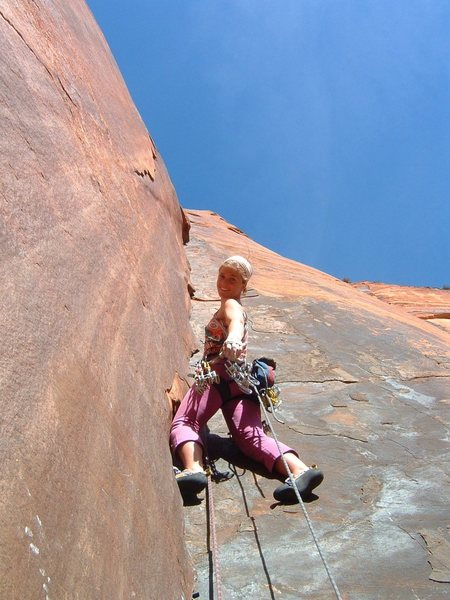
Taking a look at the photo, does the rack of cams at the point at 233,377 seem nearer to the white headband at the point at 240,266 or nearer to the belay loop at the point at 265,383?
the belay loop at the point at 265,383

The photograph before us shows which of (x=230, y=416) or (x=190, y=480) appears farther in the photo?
(x=230, y=416)

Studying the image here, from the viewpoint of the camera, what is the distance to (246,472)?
10.9ft

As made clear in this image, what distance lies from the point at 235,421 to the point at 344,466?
0.70 m

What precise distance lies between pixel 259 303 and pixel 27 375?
5054mm

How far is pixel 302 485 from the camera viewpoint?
2.94 m

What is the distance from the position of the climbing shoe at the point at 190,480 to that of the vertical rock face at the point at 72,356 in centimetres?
17

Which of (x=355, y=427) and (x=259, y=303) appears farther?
→ (x=259, y=303)

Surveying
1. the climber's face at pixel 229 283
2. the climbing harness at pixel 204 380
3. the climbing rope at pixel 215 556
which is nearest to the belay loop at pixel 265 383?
the climbing harness at pixel 204 380

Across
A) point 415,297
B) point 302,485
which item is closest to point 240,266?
point 302,485

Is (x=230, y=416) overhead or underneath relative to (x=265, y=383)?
underneath

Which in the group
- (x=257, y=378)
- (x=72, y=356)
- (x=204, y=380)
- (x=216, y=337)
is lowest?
(x=72, y=356)

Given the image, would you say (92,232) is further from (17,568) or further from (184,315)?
(184,315)

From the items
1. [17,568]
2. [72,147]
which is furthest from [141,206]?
[17,568]

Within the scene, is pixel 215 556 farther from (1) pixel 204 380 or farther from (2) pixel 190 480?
(1) pixel 204 380
